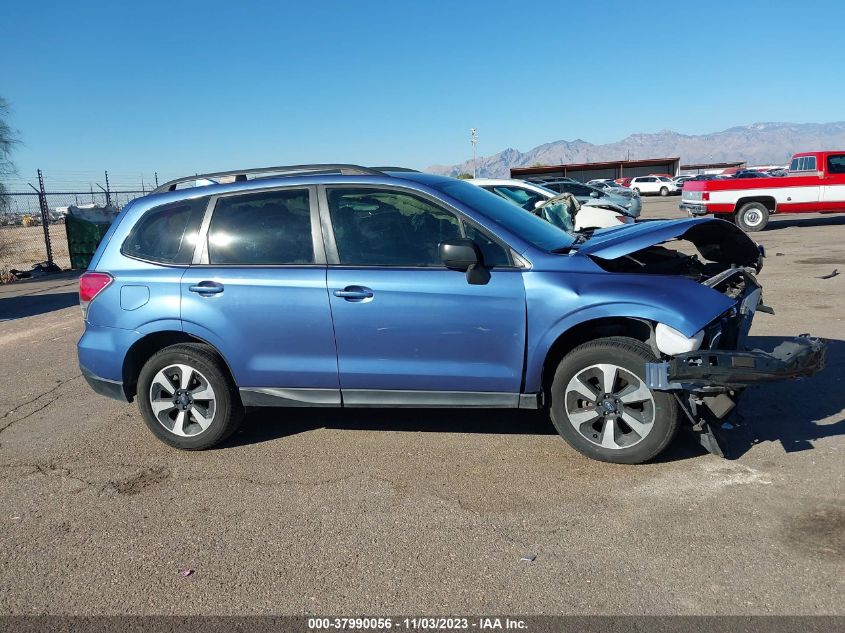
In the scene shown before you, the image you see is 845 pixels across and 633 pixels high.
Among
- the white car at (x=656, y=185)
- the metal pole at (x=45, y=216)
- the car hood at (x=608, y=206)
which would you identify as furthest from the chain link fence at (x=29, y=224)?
the white car at (x=656, y=185)

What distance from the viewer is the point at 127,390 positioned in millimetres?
4988

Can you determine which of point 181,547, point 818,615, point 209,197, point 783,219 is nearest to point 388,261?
point 209,197

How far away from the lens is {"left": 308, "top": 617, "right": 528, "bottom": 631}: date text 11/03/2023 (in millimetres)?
2855

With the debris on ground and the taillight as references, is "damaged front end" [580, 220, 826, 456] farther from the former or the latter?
the debris on ground

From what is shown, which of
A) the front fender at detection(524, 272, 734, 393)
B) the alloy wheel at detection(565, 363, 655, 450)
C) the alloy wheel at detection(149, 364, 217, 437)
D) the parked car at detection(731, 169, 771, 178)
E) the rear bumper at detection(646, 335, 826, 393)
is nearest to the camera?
the rear bumper at detection(646, 335, 826, 393)

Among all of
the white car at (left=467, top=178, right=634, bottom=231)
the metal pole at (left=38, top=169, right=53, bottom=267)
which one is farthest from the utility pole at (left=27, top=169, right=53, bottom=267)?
the white car at (left=467, top=178, right=634, bottom=231)

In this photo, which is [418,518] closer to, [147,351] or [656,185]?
[147,351]

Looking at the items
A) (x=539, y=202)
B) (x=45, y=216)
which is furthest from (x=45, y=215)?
(x=539, y=202)

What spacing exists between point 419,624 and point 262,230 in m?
2.86

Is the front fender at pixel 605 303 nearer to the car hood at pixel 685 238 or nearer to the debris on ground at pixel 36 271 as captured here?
the car hood at pixel 685 238

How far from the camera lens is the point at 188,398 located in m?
4.81

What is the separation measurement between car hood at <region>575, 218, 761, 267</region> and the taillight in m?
3.32

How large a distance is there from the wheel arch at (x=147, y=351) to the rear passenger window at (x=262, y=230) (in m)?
0.59

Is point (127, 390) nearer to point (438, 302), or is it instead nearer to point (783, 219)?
point (438, 302)
